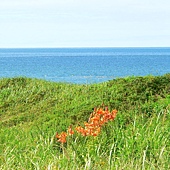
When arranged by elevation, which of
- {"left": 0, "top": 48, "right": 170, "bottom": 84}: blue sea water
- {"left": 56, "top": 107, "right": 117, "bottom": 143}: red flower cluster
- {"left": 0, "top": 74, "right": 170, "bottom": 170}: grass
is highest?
{"left": 56, "top": 107, "right": 117, "bottom": 143}: red flower cluster

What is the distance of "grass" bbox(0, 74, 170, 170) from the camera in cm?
662

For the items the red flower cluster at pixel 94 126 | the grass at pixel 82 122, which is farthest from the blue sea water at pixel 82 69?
the red flower cluster at pixel 94 126

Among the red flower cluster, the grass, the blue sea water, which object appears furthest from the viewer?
the blue sea water

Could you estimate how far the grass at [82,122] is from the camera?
6.62 meters

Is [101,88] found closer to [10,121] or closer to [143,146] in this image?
[10,121]

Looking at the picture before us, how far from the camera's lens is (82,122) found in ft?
37.0

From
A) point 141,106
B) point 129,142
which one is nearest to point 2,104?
point 141,106

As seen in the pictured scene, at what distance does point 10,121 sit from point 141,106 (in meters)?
3.60

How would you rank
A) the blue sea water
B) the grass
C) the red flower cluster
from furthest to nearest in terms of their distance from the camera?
the blue sea water
the red flower cluster
the grass

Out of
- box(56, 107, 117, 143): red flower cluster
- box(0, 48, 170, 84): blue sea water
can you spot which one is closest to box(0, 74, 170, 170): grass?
box(56, 107, 117, 143): red flower cluster

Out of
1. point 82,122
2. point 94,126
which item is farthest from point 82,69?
point 94,126

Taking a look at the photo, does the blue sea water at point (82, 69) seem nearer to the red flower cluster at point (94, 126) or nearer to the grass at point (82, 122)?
the grass at point (82, 122)

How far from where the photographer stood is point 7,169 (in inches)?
248

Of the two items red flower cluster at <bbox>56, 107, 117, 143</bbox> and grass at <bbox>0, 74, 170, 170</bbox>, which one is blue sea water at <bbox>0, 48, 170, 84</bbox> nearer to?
grass at <bbox>0, 74, 170, 170</bbox>
